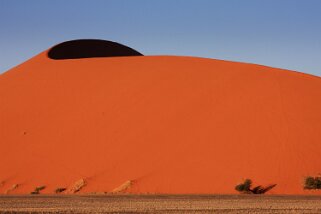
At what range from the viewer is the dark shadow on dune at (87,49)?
63375 millimetres

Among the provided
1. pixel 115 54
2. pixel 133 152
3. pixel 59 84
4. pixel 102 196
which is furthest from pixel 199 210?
pixel 115 54

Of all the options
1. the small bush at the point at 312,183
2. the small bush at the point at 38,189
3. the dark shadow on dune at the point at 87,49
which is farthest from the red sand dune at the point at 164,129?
the dark shadow on dune at the point at 87,49

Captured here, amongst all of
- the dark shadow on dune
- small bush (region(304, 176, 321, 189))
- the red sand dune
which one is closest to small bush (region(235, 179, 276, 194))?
the red sand dune

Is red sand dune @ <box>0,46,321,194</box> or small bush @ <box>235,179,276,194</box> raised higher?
red sand dune @ <box>0,46,321,194</box>

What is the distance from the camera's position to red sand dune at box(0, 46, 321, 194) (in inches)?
1529

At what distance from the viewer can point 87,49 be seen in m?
65.9

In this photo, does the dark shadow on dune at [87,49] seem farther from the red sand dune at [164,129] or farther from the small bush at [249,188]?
the small bush at [249,188]

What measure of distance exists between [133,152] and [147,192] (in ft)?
15.9

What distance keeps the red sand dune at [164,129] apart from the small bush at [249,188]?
0.44 metres

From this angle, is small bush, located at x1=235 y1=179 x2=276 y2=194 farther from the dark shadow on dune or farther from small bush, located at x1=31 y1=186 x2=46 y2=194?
the dark shadow on dune

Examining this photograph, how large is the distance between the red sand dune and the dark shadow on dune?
9055 mm

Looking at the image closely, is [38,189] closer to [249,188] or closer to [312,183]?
[249,188]

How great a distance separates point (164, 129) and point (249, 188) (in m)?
9.25

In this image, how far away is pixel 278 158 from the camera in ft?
127
